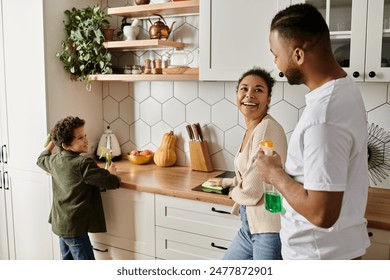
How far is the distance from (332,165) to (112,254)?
182 centimetres

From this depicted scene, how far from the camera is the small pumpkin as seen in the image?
2.81 m

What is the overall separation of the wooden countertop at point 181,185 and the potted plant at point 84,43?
2.25 feet

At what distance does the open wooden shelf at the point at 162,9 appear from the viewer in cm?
244

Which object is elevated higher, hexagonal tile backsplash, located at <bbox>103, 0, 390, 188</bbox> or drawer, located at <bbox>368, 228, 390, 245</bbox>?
hexagonal tile backsplash, located at <bbox>103, 0, 390, 188</bbox>

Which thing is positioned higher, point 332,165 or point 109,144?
point 332,165

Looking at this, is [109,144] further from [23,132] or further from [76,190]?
[76,190]

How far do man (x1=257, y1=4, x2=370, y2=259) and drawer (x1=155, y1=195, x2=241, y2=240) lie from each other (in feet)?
2.76

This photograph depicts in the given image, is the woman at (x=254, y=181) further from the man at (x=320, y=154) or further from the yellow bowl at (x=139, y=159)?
the yellow bowl at (x=139, y=159)

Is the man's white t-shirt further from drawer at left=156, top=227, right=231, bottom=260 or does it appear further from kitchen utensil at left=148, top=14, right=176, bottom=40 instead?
kitchen utensil at left=148, top=14, right=176, bottom=40

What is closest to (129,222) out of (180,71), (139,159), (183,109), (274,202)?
(139,159)

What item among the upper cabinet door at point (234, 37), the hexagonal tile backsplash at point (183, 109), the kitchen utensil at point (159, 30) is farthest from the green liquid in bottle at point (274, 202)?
the kitchen utensil at point (159, 30)

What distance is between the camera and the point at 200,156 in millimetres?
2713

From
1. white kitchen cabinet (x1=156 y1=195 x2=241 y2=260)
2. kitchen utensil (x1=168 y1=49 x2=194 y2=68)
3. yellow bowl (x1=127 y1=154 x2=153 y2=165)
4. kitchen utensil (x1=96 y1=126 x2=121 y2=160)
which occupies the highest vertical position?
kitchen utensil (x1=168 y1=49 x2=194 y2=68)

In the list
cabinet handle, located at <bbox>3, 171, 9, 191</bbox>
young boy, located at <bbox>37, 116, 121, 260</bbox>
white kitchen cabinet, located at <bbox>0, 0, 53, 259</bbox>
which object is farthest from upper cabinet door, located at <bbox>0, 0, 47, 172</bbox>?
young boy, located at <bbox>37, 116, 121, 260</bbox>
